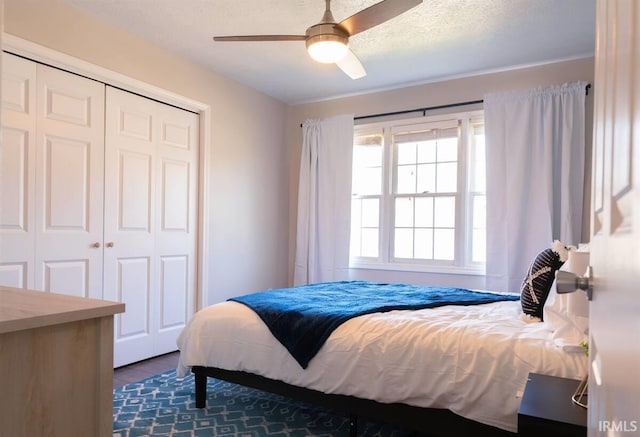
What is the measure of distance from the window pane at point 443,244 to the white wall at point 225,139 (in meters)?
1.79

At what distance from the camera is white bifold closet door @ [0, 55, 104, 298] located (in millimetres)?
2676

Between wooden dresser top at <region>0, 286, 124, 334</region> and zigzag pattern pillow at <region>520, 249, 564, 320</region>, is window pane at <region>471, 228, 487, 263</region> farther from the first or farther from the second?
wooden dresser top at <region>0, 286, 124, 334</region>

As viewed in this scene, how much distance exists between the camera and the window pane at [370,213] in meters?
4.67

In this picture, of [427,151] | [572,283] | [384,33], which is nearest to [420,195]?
[427,151]

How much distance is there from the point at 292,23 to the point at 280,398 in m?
2.64

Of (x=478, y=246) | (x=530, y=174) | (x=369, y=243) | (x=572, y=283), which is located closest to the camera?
(x=572, y=283)

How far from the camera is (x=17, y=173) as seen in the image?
271 cm

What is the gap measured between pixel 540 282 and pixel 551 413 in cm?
112

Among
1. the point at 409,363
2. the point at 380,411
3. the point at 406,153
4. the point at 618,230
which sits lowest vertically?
the point at 380,411

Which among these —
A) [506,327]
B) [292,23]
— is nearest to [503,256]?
[506,327]

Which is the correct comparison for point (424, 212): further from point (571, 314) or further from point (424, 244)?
point (571, 314)

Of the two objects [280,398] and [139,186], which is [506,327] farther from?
[139,186]

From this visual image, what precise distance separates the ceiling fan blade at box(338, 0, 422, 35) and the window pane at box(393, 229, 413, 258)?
2520mm

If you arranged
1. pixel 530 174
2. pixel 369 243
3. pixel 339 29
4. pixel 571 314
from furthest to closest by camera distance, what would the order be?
pixel 369 243 → pixel 530 174 → pixel 339 29 → pixel 571 314
